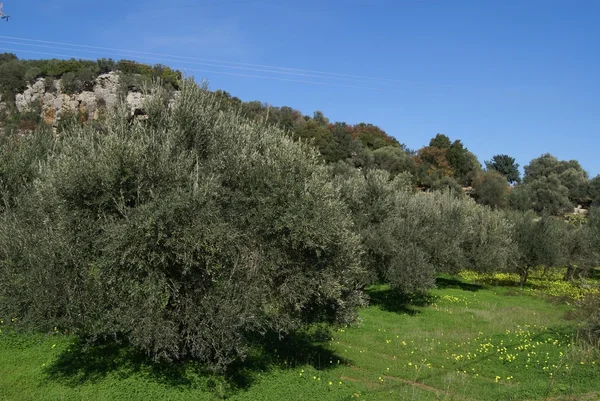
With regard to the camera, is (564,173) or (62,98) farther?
(564,173)

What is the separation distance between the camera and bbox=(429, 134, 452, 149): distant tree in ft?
382

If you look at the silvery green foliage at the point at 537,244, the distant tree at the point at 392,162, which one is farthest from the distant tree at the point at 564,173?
the silvery green foliage at the point at 537,244

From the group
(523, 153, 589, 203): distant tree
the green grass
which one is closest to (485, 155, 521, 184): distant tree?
(523, 153, 589, 203): distant tree

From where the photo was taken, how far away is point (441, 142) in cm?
11775

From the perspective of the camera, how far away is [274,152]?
1584cm

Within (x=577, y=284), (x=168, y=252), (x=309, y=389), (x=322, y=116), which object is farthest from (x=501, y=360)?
(x=322, y=116)

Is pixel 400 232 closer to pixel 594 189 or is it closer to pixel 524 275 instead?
pixel 524 275

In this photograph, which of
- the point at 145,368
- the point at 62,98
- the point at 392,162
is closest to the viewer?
the point at 145,368

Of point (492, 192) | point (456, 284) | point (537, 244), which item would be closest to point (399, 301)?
point (456, 284)

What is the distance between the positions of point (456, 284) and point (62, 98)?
68896mm

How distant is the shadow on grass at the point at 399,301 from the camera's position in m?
29.5

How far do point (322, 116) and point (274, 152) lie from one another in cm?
10733

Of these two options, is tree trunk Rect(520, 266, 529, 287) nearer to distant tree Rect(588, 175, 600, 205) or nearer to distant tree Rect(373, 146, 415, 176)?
distant tree Rect(373, 146, 415, 176)

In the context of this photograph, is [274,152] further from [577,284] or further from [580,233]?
[580,233]
